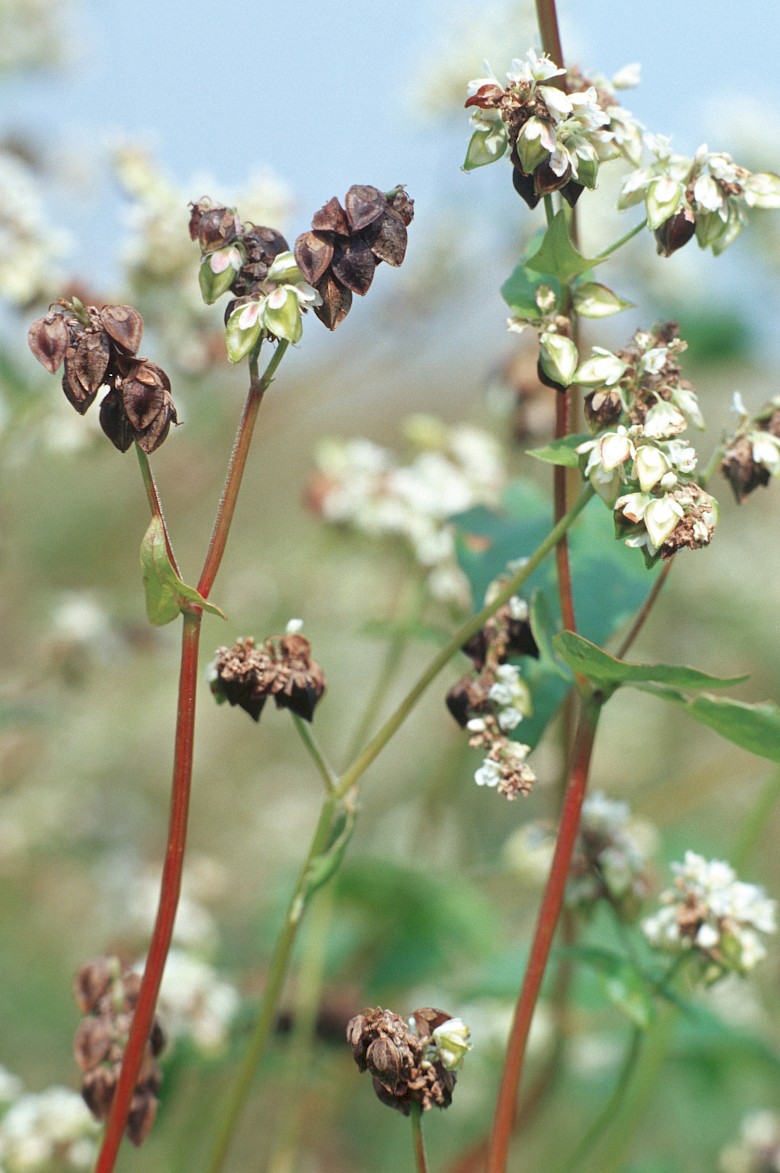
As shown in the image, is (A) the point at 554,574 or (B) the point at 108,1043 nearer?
(B) the point at 108,1043

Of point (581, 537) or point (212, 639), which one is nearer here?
point (581, 537)

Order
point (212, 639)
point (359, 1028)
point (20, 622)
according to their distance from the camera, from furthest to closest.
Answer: point (20, 622) → point (212, 639) → point (359, 1028)

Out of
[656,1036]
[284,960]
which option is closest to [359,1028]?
[284,960]

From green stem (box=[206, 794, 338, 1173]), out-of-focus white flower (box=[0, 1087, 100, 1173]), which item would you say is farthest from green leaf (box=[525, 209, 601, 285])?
out-of-focus white flower (box=[0, 1087, 100, 1173])

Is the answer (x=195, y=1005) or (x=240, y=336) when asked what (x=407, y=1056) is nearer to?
(x=240, y=336)

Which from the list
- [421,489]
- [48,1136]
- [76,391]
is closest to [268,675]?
[76,391]

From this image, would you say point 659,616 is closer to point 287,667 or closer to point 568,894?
point 568,894
